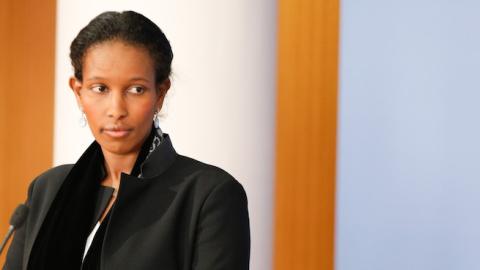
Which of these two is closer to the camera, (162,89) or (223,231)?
(223,231)

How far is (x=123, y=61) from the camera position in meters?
1.44

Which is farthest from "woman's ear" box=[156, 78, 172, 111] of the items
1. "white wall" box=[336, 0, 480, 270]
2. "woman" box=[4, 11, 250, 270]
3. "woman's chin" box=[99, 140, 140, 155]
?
"white wall" box=[336, 0, 480, 270]

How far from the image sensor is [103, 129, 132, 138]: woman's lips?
146 cm

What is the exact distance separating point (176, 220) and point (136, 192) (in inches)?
4.2

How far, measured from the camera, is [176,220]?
1.45 metres

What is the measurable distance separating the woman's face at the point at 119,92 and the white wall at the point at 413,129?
1.21 m

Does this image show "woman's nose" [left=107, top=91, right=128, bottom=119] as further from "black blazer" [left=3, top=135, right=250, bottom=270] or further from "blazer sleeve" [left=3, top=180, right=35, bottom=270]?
"blazer sleeve" [left=3, top=180, right=35, bottom=270]

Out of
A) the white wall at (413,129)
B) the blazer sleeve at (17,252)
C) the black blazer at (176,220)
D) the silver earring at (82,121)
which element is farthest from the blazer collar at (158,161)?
the white wall at (413,129)

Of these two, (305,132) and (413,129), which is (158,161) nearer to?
(305,132)

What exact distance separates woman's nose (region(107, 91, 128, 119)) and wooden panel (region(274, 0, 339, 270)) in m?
0.69

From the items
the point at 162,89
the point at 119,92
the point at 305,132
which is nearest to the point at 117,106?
the point at 119,92

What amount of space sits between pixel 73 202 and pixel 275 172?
2.10 feet

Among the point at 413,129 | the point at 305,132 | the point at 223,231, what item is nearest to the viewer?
the point at 223,231

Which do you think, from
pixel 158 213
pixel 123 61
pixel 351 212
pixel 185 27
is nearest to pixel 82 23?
pixel 185 27
